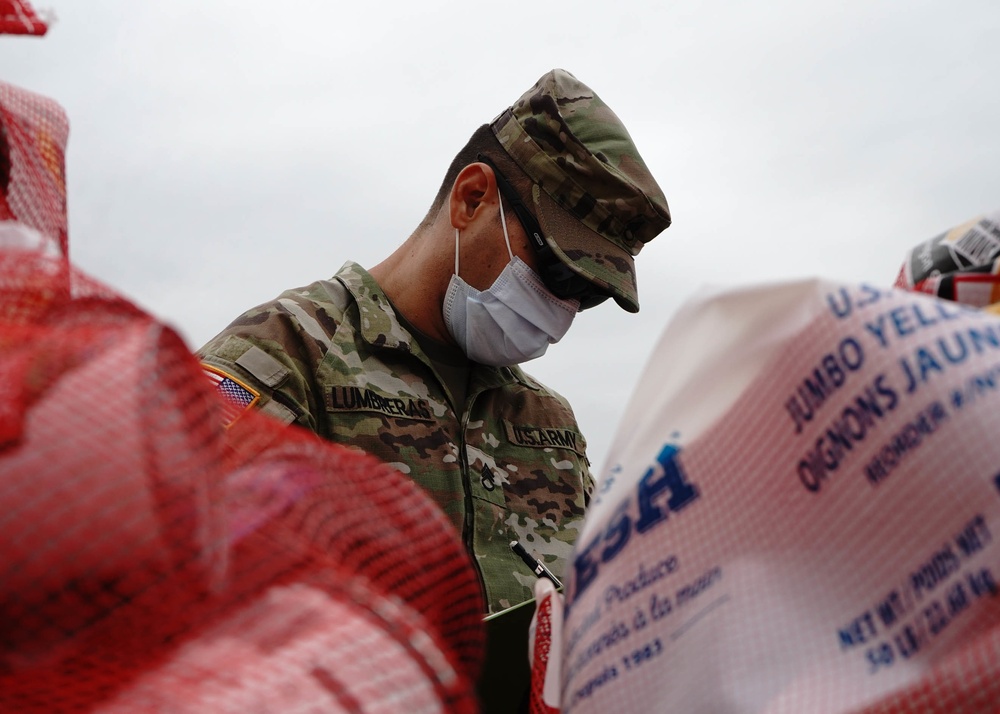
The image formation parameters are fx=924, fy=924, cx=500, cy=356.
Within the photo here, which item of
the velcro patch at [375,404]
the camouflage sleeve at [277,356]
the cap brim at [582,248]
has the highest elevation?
the cap brim at [582,248]

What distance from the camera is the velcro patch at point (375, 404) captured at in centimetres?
239

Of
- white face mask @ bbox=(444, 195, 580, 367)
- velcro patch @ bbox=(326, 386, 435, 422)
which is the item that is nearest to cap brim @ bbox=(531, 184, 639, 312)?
white face mask @ bbox=(444, 195, 580, 367)

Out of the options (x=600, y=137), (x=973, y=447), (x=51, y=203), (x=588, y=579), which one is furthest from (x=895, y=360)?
(x=600, y=137)

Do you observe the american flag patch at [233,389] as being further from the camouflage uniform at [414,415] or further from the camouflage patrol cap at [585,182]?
the camouflage patrol cap at [585,182]

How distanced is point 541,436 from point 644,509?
6.67ft

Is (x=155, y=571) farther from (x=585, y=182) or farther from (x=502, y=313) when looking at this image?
(x=585, y=182)

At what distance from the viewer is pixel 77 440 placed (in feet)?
2.20

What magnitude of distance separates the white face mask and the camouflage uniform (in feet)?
0.43

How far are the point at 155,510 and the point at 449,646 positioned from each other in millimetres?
356

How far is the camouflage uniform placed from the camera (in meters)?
2.33

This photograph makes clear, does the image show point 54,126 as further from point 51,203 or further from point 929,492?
point 929,492

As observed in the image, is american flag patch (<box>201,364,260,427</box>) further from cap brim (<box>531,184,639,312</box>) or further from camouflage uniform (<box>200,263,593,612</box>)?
cap brim (<box>531,184,639,312</box>)

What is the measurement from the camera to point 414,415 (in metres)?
2.52

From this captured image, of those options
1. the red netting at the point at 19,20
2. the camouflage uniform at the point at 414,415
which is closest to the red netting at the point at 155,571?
the red netting at the point at 19,20
